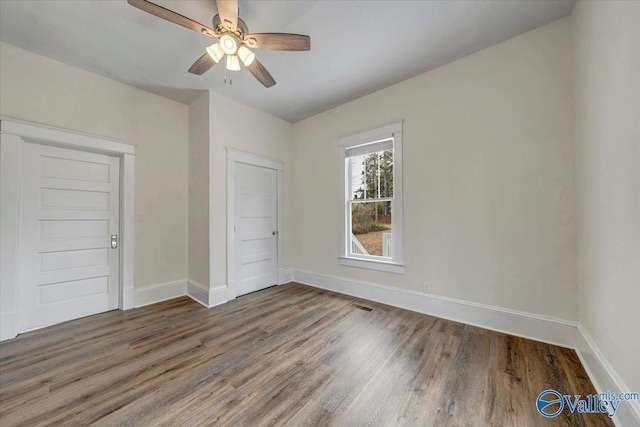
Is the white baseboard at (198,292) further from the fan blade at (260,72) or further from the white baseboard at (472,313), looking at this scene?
the fan blade at (260,72)

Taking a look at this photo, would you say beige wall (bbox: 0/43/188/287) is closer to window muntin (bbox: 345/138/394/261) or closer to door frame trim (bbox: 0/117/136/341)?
door frame trim (bbox: 0/117/136/341)

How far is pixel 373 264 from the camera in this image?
3.44 meters

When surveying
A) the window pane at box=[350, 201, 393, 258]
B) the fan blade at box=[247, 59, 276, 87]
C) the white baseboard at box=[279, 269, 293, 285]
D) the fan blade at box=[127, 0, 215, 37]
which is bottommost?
the white baseboard at box=[279, 269, 293, 285]

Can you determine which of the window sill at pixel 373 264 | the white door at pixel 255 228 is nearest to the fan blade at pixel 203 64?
the white door at pixel 255 228

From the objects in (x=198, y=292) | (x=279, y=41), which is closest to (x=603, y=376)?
(x=279, y=41)

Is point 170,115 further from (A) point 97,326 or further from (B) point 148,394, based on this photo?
(B) point 148,394

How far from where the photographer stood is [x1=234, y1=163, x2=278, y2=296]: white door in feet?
12.1

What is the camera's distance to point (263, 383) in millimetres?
1771

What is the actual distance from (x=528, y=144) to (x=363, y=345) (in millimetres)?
2580

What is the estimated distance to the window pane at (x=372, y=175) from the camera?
11.3 feet

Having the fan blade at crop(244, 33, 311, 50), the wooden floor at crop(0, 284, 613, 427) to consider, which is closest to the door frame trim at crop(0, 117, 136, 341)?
the wooden floor at crop(0, 284, 613, 427)

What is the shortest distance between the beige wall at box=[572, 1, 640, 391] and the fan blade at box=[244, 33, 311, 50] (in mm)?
1986

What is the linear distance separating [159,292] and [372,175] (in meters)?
3.60

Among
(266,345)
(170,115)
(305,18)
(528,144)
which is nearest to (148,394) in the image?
(266,345)
